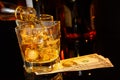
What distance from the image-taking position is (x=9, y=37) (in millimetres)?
760

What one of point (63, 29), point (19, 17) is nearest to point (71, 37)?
point (63, 29)

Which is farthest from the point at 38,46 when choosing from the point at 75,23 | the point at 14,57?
the point at 75,23

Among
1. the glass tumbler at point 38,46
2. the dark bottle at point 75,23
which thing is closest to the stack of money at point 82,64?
the glass tumbler at point 38,46

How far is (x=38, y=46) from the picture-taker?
2.16ft

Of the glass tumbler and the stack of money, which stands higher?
the glass tumbler

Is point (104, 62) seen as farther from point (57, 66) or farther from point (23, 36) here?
point (23, 36)

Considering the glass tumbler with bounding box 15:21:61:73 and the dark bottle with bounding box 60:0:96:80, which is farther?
the dark bottle with bounding box 60:0:96:80

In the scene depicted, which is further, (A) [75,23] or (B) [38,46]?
(A) [75,23]

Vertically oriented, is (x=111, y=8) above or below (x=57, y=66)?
above

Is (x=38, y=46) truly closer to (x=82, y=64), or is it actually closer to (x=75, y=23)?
(x=82, y=64)

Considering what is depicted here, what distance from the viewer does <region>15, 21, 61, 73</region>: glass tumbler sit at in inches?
25.6

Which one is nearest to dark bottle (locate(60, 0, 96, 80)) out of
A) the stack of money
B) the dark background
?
the dark background

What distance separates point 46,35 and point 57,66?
0.10m

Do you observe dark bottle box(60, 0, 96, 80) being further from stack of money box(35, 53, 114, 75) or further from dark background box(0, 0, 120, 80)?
stack of money box(35, 53, 114, 75)
